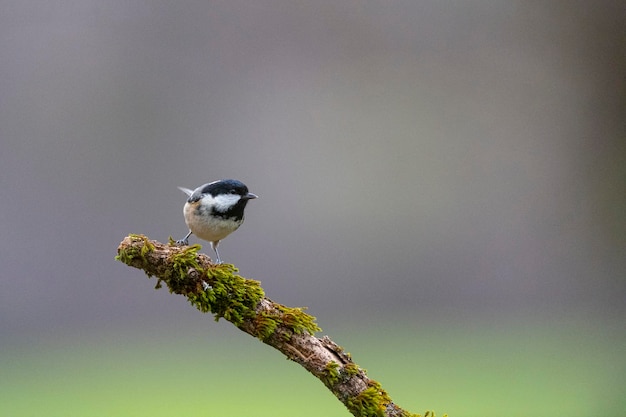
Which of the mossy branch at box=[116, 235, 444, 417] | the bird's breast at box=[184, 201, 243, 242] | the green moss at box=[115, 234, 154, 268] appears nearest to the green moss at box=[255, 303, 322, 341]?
the mossy branch at box=[116, 235, 444, 417]

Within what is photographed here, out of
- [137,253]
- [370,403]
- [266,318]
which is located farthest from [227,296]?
[370,403]

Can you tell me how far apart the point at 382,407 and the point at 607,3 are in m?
2.64

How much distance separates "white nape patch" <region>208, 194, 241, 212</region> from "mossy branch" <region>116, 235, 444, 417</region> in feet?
2.02

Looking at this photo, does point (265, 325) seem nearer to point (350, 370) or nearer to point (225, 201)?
point (350, 370)

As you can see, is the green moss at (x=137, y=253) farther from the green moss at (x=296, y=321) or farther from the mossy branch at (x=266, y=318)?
the green moss at (x=296, y=321)

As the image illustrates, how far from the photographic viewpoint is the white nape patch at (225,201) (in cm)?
210

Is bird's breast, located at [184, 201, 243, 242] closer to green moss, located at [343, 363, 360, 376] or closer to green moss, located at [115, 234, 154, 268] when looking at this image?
green moss, located at [115, 234, 154, 268]

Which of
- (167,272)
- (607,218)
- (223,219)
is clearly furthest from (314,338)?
(607,218)

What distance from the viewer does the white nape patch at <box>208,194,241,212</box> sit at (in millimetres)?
2102

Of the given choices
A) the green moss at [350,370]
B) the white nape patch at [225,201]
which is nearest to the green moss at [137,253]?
the green moss at [350,370]

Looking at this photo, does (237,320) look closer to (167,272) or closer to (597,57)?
(167,272)

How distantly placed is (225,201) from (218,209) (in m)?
0.03

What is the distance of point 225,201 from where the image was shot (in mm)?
2105

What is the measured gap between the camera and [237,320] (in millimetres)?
1444
